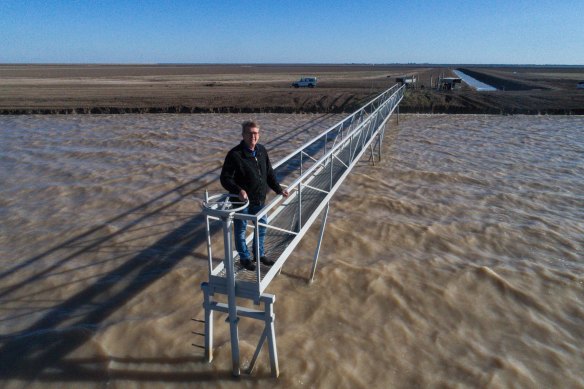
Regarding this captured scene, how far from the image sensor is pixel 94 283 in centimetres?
575

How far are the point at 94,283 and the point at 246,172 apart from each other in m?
3.21

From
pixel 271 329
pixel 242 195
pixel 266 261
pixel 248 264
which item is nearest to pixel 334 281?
pixel 266 261

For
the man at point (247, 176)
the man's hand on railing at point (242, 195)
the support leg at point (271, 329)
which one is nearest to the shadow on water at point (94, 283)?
the support leg at point (271, 329)

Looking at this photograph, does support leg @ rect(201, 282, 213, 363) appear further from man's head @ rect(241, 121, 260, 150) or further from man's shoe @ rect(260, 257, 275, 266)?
man's head @ rect(241, 121, 260, 150)

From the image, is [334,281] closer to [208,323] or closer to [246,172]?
[208,323]

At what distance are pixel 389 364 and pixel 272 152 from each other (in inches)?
390

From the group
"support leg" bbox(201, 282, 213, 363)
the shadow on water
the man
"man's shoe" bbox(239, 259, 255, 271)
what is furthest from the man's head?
the shadow on water

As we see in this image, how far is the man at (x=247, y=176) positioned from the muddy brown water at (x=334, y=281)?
45.4 inches

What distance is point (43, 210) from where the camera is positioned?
821cm

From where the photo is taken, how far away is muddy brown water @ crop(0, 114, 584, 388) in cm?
414

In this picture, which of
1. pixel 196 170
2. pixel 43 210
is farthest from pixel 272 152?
pixel 43 210

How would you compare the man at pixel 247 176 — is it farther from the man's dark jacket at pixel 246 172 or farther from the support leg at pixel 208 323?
the support leg at pixel 208 323

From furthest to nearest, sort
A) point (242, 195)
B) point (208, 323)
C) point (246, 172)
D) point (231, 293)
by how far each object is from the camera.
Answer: point (246, 172)
point (208, 323)
point (242, 195)
point (231, 293)

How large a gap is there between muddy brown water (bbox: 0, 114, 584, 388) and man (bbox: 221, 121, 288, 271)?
1.15 m
